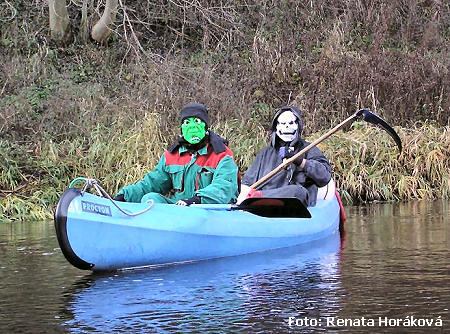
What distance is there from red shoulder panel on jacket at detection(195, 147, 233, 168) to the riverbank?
502 centimetres

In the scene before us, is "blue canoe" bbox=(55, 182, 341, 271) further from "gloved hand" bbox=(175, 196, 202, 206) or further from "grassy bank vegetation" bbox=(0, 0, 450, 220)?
"grassy bank vegetation" bbox=(0, 0, 450, 220)

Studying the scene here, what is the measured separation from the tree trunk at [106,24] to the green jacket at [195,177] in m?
9.58

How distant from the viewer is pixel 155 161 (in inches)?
562

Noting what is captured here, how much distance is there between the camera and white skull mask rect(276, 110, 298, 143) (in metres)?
9.87

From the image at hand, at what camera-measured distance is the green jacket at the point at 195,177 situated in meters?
8.73

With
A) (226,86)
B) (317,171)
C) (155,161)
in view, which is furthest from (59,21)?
(317,171)

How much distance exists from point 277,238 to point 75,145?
22.7 ft

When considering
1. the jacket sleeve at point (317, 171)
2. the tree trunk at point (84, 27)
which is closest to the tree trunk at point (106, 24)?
the tree trunk at point (84, 27)

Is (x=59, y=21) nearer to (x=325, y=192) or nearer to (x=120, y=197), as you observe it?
(x=325, y=192)

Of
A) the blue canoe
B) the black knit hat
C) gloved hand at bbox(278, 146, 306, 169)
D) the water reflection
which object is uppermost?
the black knit hat

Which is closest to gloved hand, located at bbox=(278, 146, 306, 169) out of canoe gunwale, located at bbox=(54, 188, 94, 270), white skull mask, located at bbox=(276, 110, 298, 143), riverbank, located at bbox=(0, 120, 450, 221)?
white skull mask, located at bbox=(276, 110, 298, 143)

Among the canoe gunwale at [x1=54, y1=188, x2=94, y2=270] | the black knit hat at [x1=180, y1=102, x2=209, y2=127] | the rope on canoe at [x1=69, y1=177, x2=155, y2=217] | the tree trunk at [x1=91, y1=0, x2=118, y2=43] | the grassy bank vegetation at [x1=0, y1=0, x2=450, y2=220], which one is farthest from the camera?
the tree trunk at [x1=91, y1=0, x2=118, y2=43]

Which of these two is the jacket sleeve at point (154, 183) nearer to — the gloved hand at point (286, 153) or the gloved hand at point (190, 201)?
the gloved hand at point (190, 201)

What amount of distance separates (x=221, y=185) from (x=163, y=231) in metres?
1.00
